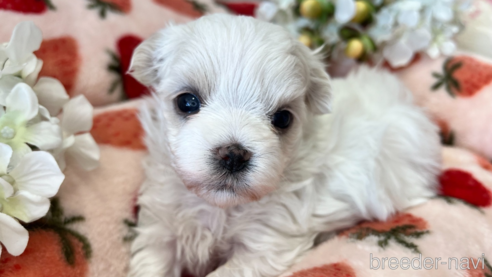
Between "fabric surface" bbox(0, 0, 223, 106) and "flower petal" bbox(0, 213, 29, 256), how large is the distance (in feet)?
2.41

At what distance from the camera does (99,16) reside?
1899 mm

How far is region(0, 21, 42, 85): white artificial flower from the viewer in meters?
1.13

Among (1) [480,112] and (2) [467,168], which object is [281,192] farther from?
(1) [480,112]

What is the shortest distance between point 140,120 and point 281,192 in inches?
25.8

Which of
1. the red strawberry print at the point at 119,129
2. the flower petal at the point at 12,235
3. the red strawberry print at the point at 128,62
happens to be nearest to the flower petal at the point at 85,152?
the red strawberry print at the point at 119,129

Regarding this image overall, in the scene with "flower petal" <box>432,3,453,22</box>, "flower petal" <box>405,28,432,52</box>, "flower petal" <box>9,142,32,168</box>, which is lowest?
"flower petal" <box>9,142,32,168</box>

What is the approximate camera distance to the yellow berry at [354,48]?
2248mm

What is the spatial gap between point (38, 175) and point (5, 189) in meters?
0.09

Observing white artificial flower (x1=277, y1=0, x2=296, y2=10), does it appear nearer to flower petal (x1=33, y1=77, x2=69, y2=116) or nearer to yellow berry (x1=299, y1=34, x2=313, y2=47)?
yellow berry (x1=299, y1=34, x2=313, y2=47)

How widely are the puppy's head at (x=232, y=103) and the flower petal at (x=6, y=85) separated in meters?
0.42

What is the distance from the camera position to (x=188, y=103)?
4.42 ft

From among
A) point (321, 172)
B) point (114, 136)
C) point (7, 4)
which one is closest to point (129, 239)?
point (114, 136)

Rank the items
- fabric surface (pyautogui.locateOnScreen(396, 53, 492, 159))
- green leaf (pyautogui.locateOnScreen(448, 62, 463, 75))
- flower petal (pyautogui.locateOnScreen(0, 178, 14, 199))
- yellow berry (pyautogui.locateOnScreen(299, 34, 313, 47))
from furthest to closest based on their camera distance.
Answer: yellow berry (pyautogui.locateOnScreen(299, 34, 313, 47)) → green leaf (pyautogui.locateOnScreen(448, 62, 463, 75)) → fabric surface (pyautogui.locateOnScreen(396, 53, 492, 159)) → flower petal (pyautogui.locateOnScreen(0, 178, 14, 199))

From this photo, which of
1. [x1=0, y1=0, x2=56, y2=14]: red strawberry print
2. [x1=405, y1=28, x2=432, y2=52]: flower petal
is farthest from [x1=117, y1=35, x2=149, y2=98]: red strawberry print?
[x1=405, y1=28, x2=432, y2=52]: flower petal
